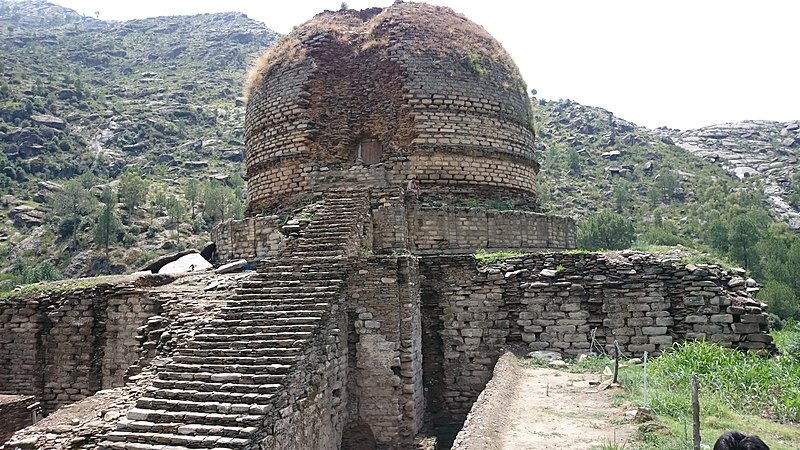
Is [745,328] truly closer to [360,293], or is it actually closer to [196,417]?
[360,293]

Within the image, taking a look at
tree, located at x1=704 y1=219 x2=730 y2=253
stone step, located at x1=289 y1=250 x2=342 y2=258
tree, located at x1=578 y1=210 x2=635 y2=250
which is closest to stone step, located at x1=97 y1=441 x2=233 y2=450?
stone step, located at x1=289 y1=250 x2=342 y2=258

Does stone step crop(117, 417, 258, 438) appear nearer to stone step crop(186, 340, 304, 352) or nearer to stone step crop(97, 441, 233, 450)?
stone step crop(97, 441, 233, 450)

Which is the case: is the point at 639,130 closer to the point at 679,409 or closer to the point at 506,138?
the point at 506,138

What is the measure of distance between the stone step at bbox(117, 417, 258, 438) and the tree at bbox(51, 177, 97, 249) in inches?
2004

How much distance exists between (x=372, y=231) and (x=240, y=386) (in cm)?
546

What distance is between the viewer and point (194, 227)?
167 feet

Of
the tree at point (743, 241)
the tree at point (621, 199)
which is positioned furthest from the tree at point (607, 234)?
the tree at point (621, 199)

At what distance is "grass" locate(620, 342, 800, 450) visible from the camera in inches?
202

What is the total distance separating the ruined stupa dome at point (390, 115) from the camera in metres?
13.2

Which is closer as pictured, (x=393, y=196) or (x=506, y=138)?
(x=393, y=196)

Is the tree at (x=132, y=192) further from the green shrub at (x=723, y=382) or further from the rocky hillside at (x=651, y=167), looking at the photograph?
the green shrub at (x=723, y=382)

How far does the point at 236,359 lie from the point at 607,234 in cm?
3378

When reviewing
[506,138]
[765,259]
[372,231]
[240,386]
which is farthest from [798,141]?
[240,386]

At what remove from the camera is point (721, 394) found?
647cm
